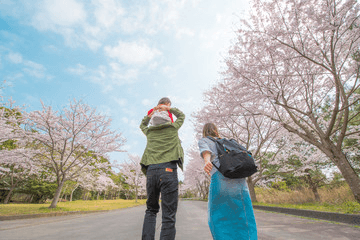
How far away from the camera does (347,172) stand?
18.4 feet

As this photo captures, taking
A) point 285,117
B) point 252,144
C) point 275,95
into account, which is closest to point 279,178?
Answer: point 252,144

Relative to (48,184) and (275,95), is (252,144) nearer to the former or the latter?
(275,95)

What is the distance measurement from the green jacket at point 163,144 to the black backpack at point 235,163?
0.59m

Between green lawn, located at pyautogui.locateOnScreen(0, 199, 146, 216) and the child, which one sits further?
green lawn, located at pyautogui.locateOnScreen(0, 199, 146, 216)

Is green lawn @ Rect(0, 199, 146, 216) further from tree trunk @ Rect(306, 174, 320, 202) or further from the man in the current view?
tree trunk @ Rect(306, 174, 320, 202)

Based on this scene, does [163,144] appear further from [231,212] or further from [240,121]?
[240,121]

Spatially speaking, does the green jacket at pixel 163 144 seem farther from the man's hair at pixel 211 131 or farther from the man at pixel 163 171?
the man's hair at pixel 211 131

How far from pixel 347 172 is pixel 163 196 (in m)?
6.69

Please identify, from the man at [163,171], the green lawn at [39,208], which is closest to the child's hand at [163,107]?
the man at [163,171]

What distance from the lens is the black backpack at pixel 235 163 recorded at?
1775mm

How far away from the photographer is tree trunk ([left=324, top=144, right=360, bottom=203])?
17.8 ft

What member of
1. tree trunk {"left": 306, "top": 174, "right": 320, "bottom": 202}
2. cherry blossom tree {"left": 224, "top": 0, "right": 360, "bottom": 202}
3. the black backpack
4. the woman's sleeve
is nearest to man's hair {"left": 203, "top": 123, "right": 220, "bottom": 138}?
the woman's sleeve

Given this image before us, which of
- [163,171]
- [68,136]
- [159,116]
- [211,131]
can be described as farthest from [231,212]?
[68,136]

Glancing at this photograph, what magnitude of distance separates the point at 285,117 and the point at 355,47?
288 inches
